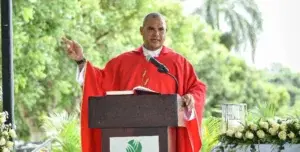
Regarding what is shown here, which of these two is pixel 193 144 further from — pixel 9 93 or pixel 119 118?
pixel 9 93

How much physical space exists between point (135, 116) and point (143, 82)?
2.99 feet

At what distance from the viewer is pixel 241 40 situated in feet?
98.5

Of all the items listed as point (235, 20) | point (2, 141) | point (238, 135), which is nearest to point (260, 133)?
point (238, 135)

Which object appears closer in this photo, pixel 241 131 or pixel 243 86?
pixel 241 131

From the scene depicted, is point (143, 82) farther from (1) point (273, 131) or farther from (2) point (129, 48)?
(2) point (129, 48)

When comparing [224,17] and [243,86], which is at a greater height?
[224,17]

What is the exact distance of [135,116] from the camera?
4680 millimetres

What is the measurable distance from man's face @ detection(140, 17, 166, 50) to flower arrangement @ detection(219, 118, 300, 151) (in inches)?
35.3

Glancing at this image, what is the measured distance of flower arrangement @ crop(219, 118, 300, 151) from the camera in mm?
5484

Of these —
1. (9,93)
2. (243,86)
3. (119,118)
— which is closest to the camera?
(119,118)

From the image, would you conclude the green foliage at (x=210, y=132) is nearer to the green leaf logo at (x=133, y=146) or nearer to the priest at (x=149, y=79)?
the priest at (x=149, y=79)

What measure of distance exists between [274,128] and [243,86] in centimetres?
2336

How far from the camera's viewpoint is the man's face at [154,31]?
211 inches

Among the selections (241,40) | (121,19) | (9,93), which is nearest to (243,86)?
(241,40)
